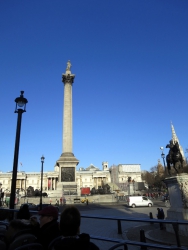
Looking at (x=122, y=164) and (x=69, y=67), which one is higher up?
(x=69, y=67)

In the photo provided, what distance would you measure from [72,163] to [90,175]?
94.3 metres

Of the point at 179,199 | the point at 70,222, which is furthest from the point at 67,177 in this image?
the point at 70,222

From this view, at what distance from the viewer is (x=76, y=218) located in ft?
10.2

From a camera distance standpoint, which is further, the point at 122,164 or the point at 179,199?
the point at 122,164

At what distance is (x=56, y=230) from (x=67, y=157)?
38126mm

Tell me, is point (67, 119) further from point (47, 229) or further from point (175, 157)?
point (47, 229)

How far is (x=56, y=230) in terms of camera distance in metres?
4.07

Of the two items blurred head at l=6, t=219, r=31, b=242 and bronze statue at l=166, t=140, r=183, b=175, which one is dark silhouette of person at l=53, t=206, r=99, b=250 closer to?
blurred head at l=6, t=219, r=31, b=242

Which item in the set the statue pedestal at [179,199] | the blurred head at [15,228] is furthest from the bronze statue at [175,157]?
the blurred head at [15,228]

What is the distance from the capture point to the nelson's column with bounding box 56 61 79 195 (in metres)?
39.7

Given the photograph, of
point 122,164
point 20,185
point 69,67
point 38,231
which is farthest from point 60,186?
point 122,164

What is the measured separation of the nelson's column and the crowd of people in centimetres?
3631

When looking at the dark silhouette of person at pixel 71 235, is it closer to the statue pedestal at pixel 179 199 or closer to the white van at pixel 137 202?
the statue pedestal at pixel 179 199

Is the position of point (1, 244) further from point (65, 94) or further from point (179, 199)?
point (65, 94)
